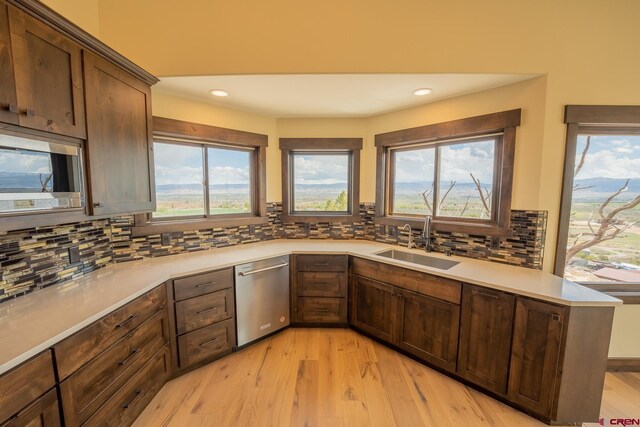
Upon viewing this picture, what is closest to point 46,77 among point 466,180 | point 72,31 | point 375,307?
point 72,31

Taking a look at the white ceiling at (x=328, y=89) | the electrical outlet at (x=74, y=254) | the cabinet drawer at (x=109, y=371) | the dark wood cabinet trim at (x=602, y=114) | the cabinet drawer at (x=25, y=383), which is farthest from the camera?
the white ceiling at (x=328, y=89)

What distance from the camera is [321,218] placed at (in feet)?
10.3

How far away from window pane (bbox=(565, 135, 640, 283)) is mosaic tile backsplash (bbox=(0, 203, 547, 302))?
429mm

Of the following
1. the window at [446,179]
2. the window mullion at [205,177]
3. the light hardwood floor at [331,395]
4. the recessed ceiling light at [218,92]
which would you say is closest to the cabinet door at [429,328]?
the light hardwood floor at [331,395]

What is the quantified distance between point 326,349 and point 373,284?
75 cm

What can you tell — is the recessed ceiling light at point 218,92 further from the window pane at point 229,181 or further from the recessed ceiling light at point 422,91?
the recessed ceiling light at point 422,91

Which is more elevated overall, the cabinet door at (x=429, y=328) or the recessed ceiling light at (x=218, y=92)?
the recessed ceiling light at (x=218, y=92)

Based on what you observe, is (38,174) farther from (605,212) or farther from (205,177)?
(605,212)

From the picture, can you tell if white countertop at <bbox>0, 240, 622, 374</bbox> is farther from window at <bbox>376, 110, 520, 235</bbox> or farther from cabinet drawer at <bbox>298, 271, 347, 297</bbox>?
window at <bbox>376, 110, 520, 235</bbox>

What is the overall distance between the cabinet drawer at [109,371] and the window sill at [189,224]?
33.0 inches

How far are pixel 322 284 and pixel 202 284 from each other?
1.17 m

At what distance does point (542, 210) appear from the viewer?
78.3 inches

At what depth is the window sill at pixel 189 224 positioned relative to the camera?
2289 millimetres

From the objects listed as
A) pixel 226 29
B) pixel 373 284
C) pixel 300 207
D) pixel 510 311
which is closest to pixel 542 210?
pixel 510 311
